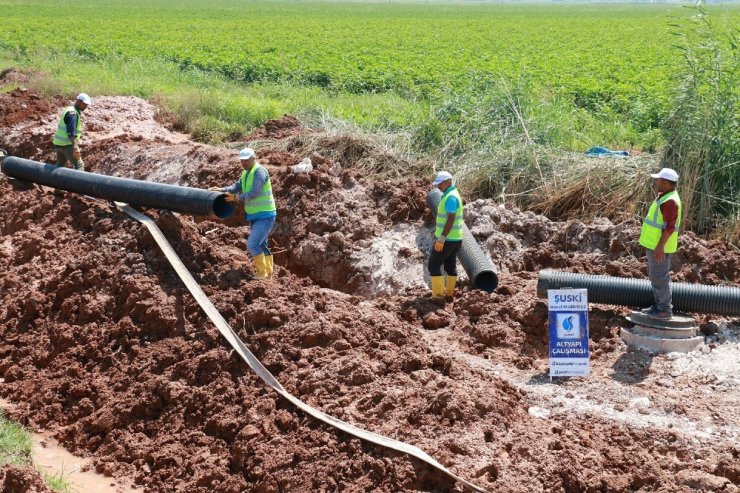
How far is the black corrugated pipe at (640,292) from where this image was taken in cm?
909

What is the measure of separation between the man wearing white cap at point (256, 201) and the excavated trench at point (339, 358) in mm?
301

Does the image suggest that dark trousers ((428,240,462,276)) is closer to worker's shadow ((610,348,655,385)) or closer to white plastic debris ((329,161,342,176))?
worker's shadow ((610,348,655,385))

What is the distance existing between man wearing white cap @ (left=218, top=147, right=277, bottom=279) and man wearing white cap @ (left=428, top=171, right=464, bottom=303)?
2041 mm

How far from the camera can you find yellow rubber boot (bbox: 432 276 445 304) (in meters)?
10.4

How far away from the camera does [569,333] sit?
8.38 meters

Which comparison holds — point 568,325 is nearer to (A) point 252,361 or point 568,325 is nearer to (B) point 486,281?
(B) point 486,281

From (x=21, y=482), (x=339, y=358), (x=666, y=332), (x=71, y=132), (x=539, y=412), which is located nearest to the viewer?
(x=21, y=482)

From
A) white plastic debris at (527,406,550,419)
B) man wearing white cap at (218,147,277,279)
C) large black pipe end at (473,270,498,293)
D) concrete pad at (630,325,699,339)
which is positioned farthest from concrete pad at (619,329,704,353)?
man wearing white cap at (218,147,277,279)

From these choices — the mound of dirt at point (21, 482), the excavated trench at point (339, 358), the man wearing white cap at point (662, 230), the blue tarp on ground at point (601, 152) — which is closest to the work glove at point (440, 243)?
the excavated trench at point (339, 358)

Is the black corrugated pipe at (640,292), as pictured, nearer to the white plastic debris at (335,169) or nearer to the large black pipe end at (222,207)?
the large black pipe end at (222,207)

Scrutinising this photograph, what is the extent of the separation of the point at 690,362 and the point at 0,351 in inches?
297

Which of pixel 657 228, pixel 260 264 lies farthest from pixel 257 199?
pixel 657 228

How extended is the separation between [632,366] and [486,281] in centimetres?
224

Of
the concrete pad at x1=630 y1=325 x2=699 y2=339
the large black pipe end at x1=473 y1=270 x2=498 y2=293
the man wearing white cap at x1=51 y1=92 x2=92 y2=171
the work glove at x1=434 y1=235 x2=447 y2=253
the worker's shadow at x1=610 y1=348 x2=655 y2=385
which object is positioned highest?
the man wearing white cap at x1=51 y1=92 x2=92 y2=171
